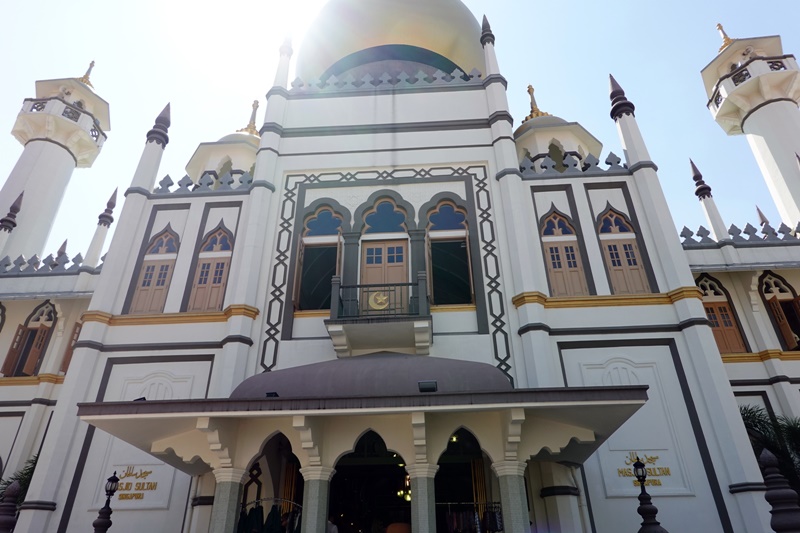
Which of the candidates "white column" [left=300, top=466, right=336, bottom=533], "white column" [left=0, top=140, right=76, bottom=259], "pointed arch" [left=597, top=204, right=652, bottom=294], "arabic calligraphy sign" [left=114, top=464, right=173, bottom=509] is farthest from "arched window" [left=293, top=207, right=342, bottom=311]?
"white column" [left=0, top=140, right=76, bottom=259]

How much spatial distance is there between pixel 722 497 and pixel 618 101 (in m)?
9.13

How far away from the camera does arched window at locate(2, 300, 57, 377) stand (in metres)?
13.2

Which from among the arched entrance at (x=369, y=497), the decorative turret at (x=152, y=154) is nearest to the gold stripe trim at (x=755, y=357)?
the arched entrance at (x=369, y=497)

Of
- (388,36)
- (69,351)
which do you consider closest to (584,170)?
(388,36)

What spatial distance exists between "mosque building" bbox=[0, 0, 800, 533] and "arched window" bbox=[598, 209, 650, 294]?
0.06 metres

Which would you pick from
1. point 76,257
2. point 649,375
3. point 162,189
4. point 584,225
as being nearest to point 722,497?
point 649,375

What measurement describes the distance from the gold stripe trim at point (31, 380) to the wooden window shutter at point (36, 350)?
23cm

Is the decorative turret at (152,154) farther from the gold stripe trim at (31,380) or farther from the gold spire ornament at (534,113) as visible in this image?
the gold spire ornament at (534,113)

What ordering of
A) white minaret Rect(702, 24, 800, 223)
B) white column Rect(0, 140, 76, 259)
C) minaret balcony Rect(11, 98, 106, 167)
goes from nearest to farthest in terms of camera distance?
white column Rect(0, 140, 76, 259), white minaret Rect(702, 24, 800, 223), minaret balcony Rect(11, 98, 106, 167)

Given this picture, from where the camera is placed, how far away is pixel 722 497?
350 inches

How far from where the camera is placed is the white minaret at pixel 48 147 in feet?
62.3

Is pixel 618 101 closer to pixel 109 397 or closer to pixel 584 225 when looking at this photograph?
pixel 584 225

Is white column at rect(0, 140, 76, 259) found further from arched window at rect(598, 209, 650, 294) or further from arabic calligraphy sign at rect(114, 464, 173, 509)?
arched window at rect(598, 209, 650, 294)

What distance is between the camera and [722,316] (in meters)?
13.0
